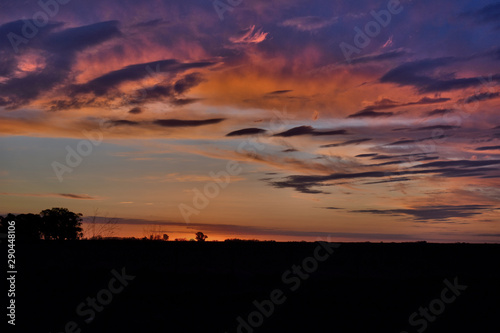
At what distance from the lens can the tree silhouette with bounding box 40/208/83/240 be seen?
58.7 meters

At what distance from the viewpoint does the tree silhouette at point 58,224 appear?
193 ft

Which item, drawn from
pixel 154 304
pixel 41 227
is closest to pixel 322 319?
pixel 154 304

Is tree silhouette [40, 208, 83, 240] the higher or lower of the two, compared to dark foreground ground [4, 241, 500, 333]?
higher

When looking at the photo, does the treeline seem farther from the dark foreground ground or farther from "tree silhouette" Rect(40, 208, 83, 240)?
the dark foreground ground

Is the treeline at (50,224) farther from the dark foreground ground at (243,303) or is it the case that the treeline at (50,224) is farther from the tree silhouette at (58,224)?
the dark foreground ground at (243,303)

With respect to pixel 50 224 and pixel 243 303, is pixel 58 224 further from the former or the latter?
pixel 243 303

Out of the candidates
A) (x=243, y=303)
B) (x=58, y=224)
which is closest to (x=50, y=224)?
(x=58, y=224)

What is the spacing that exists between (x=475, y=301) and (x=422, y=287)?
10.4ft

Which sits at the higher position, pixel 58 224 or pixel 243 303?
pixel 58 224

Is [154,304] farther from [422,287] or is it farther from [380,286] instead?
[422,287]

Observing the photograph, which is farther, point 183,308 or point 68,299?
point 68,299

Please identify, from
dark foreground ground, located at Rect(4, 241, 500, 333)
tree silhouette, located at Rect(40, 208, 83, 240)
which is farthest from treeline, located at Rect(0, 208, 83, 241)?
dark foreground ground, located at Rect(4, 241, 500, 333)

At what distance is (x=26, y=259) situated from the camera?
3231 cm

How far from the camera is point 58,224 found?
195 ft
